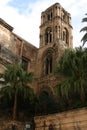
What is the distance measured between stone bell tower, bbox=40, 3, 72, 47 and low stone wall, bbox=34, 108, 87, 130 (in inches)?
630

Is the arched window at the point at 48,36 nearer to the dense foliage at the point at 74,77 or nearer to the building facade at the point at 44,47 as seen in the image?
the building facade at the point at 44,47

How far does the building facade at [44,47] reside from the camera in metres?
34.8

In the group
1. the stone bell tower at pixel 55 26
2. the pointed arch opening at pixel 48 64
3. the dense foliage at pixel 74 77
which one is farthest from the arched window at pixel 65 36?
the dense foliage at pixel 74 77

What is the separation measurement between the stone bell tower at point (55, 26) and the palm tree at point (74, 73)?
493 inches

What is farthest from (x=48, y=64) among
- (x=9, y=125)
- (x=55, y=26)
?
(x=9, y=125)

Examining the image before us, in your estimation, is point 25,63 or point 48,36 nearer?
point 25,63

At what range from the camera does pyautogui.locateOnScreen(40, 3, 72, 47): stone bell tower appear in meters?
38.7

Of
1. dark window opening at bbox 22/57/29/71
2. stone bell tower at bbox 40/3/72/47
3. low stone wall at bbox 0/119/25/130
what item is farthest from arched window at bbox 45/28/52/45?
low stone wall at bbox 0/119/25/130

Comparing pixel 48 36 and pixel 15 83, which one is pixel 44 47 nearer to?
pixel 48 36

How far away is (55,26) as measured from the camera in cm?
3881

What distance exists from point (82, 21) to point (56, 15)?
14.9 meters

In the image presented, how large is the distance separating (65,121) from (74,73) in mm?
4442

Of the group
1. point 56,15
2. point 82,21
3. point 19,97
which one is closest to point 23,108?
point 19,97

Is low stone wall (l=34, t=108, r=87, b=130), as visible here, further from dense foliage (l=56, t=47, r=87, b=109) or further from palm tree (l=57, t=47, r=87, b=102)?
palm tree (l=57, t=47, r=87, b=102)
